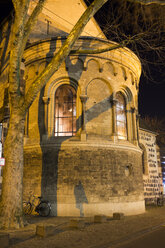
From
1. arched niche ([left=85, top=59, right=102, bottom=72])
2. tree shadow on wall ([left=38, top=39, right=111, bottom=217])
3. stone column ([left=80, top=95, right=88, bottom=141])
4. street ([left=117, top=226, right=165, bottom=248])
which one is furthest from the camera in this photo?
arched niche ([left=85, top=59, right=102, bottom=72])

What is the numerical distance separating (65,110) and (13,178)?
19.9 feet

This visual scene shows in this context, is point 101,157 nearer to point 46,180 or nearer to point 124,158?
point 124,158

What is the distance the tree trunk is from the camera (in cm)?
786

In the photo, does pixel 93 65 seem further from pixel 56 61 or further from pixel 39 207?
pixel 39 207

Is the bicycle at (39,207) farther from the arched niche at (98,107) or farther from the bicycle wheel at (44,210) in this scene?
the arched niche at (98,107)

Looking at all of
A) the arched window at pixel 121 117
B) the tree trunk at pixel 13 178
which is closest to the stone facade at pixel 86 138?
the arched window at pixel 121 117

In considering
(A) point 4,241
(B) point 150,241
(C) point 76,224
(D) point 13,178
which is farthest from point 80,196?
(A) point 4,241

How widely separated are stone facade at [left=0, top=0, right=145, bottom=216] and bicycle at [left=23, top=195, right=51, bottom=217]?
322 mm

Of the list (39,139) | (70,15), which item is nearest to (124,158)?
(39,139)

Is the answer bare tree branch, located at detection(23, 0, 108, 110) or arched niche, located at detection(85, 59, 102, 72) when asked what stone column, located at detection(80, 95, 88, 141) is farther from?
bare tree branch, located at detection(23, 0, 108, 110)

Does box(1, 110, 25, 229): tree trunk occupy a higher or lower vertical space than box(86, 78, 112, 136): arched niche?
lower

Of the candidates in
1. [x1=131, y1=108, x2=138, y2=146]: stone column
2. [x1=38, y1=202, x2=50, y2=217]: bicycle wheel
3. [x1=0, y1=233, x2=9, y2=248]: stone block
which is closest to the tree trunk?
[x1=0, y1=233, x2=9, y2=248]: stone block

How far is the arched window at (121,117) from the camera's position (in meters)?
14.2

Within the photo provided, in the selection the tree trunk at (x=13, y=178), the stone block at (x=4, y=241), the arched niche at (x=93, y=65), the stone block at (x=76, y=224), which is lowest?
the stone block at (x=76, y=224)
